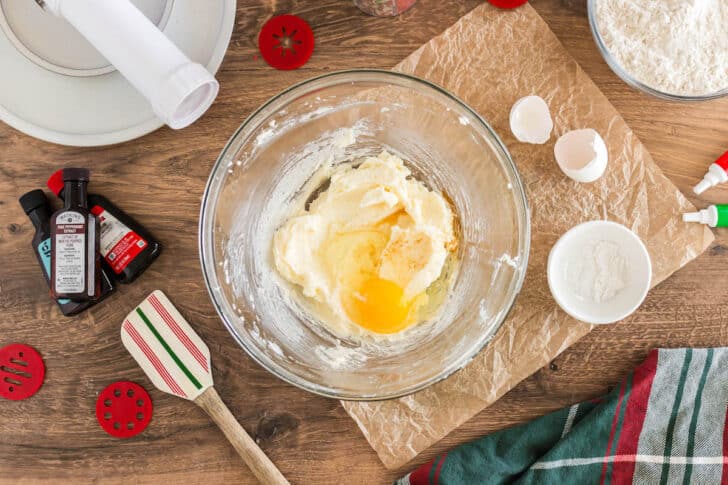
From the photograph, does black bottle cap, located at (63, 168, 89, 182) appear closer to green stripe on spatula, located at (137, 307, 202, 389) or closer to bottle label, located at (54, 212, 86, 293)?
bottle label, located at (54, 212, 86, 293)

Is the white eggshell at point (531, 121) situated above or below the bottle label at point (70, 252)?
above

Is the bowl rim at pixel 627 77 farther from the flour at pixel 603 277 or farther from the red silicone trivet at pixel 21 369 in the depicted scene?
the red silicone trivet at pixel 21 369

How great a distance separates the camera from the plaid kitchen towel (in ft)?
5.22

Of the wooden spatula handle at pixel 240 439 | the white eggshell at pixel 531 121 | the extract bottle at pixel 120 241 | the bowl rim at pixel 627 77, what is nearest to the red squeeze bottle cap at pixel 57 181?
the extract bottle at pixel 120 241

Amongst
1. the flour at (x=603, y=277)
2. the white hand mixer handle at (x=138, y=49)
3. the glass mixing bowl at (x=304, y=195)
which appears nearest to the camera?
the white hand mixer handle at (x=138, y=49)

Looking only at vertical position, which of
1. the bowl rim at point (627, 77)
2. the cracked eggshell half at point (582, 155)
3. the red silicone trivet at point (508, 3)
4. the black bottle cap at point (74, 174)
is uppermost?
the red silicone trivet at point (508, 3)

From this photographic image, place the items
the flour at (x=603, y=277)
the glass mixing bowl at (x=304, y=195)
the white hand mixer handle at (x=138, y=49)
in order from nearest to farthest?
the white hand mixer handle at (x=138, y=49), the glass mixing bowl at (x=304, y=195), the flour at (x=603, y=277)

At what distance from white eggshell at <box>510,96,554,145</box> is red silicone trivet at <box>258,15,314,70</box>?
0.55m

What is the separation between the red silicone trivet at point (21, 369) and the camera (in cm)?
165

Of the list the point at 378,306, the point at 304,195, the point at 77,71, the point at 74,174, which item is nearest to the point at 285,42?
the point at 304,195

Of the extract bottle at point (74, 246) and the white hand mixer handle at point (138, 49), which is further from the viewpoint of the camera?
the extract bottle at point (74, 246)

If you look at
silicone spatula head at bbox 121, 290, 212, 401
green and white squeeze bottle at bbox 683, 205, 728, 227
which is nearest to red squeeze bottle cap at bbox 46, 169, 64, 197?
silicone spatula head at bbox 121, 290, 212, 401

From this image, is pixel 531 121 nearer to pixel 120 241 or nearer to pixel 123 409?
pixel 120 241

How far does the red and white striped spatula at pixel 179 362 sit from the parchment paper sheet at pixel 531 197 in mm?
275
